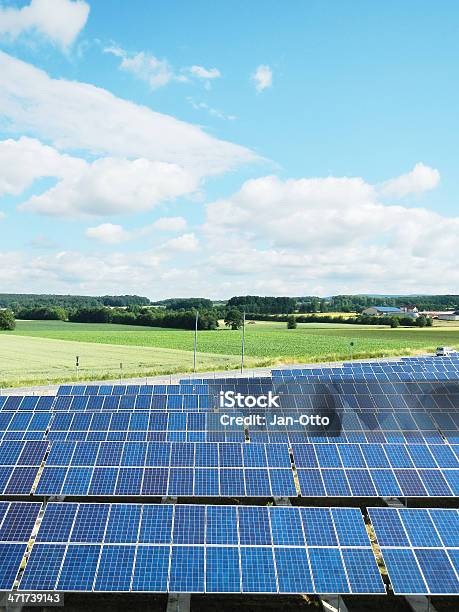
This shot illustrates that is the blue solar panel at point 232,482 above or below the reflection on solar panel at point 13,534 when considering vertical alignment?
above

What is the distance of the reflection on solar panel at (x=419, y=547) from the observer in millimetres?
16281

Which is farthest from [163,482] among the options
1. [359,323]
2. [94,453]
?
[359,323]

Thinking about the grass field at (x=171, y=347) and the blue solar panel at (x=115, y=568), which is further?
the grass field at (x=171, y=347)

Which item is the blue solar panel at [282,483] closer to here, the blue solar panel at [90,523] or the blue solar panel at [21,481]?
the blue solar panel at [90,523]

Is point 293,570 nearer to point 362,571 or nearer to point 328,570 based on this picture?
point 328,570

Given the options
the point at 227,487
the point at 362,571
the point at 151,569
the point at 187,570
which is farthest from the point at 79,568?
the point at 362,571

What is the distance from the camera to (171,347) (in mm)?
109000

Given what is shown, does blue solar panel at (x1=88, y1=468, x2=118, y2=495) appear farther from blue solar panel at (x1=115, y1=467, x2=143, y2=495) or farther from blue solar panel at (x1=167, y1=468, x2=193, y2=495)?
blue solar panel at (x1=167, y1=468, x2=193, y2=495)

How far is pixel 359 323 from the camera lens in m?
156

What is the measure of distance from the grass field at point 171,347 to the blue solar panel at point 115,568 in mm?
45881

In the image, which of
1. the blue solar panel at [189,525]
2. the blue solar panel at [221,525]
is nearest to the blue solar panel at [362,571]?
the blue solar panel at [221,525]

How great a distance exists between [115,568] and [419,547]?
10.1 m

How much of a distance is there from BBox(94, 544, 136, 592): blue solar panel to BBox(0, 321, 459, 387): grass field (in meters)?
45.9

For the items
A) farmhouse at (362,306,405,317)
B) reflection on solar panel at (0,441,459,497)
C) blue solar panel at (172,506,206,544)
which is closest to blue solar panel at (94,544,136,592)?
blue solar panel at (172,506,206,544)
